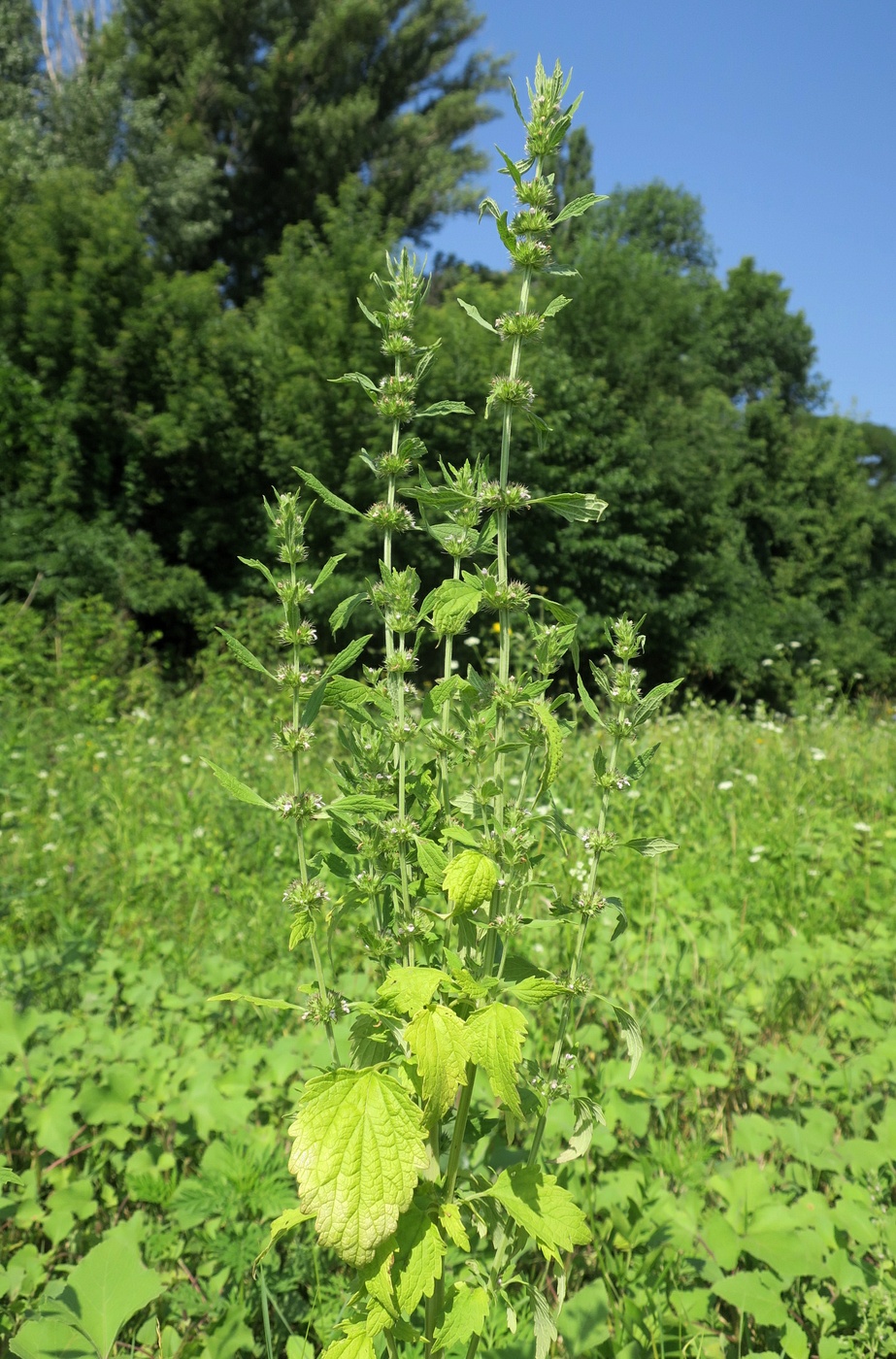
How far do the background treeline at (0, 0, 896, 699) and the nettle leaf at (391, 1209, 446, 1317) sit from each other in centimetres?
612

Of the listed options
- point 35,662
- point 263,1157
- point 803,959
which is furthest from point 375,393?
point 35,662

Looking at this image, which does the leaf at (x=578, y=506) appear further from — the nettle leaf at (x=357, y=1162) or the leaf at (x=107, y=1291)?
the leaf at (x=107, y=1291)

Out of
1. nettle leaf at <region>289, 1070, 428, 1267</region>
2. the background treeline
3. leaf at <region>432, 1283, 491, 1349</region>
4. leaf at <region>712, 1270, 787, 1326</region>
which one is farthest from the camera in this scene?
the background treeline

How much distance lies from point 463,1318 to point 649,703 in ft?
2.23

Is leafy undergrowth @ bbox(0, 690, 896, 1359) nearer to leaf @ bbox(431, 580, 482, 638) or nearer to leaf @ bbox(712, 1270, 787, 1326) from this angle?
leaf @ bbox(712, 1270, 787, 1326)

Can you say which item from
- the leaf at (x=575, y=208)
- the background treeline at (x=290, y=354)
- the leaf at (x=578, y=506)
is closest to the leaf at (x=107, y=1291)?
the leaf at (x=578, y=506)

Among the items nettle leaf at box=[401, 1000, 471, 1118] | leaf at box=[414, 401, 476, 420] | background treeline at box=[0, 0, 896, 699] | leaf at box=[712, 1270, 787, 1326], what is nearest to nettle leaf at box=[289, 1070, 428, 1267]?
nettle leaf at box=[401, 1000, 471, 1118]

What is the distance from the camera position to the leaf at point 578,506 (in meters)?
0.92

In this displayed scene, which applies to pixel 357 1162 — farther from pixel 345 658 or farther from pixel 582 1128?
pixel 345 658

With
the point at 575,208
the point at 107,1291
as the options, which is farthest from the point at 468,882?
the point at 107,1291

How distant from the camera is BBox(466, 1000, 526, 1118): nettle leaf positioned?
0.78 m

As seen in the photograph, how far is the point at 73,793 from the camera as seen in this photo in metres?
4.07

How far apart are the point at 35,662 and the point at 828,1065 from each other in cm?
663

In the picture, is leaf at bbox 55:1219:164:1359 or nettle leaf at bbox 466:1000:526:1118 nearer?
nettle leaf at bbox 466:1000:526:1118
